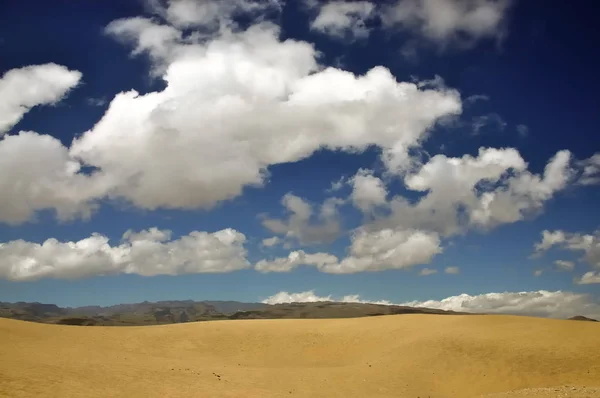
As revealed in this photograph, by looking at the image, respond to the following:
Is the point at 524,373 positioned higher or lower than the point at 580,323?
lower

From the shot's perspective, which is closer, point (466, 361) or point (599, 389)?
point (599, 389)

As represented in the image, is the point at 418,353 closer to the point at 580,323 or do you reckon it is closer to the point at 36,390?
the point at 580,323

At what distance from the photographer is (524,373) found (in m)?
36.7

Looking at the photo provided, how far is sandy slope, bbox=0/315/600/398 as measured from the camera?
26750 millimetres

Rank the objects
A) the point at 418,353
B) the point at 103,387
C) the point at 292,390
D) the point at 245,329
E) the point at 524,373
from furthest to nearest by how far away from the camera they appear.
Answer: the point at 245,329
the point at 418,353
the point at 524,373
the point at 292,390
the point at 103,387

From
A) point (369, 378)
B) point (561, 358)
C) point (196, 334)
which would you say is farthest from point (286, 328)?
point (561, 358)

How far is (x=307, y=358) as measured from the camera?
44000 mm

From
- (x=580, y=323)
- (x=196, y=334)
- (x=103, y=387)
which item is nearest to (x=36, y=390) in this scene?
(x=103, y=387)

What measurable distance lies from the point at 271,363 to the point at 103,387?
62.9 feet

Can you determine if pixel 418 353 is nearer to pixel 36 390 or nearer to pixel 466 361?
pixel 466 361

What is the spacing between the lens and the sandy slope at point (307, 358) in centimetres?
2675

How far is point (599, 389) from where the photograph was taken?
26.5 metres

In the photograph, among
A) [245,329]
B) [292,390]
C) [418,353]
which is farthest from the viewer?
Result: [245,329]

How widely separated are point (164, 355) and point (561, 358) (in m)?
31.7
